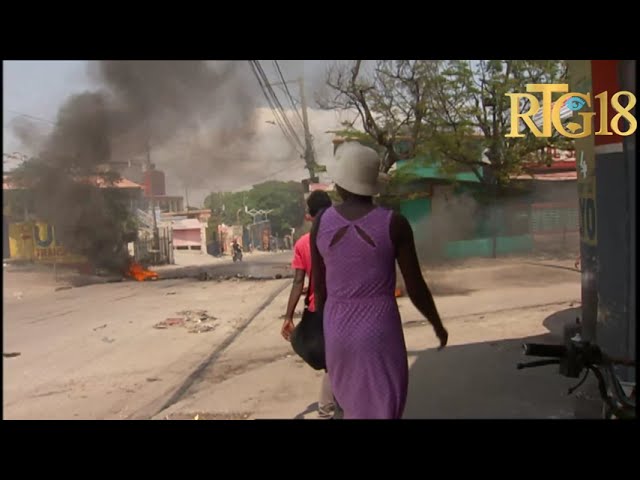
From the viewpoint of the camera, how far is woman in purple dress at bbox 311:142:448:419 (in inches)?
72.9

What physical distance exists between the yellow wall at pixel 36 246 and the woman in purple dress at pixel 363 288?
2.91 meters

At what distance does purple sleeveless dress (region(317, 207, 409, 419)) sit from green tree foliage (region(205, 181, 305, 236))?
231 cm

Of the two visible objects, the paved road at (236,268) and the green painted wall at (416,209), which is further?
the green painted wall at (416,209)

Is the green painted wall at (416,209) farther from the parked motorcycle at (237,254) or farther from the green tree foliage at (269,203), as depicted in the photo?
the parked motorcycle at (237,254)

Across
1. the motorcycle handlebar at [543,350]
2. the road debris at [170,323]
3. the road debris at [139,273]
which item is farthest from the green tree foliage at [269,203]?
the motorcycle handlebar at [543,350]

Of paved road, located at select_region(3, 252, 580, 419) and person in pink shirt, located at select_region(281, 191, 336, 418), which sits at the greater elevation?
person in pink shirt, located at select_region(281, 191, 336, 418)

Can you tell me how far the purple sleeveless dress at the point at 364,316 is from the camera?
1847 mm


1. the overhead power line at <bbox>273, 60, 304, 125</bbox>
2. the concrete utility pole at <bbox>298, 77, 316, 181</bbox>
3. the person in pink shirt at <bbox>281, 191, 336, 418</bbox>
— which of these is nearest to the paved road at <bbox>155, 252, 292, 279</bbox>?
the concrete utility pole at <bbox>298, 77, 316, 181</bbox>

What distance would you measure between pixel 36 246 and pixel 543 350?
3.82 metres

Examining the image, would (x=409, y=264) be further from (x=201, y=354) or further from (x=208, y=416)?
(x=201, y=354)

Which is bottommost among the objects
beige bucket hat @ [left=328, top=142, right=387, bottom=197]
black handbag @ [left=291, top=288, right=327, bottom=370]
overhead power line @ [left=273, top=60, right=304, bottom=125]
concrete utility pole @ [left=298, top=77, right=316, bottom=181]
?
black handbag @ [left=291, top=288, right=327, bottom=370]

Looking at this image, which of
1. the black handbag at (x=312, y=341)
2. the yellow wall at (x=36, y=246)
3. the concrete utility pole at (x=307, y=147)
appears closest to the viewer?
the black handbag at (x=312, y=341)

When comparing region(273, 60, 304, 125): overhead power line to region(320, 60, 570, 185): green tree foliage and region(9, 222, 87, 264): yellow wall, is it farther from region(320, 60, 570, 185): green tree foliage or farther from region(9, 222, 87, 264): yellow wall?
region(9, 222, 87, 264): yellow wall

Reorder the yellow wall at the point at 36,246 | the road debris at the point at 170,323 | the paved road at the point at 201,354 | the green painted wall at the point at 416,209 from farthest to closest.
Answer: the green painted wall at the point at 416,209 → the road debris at the point at 170,323 → the yellow wall at the point at 36,246 → the paved road at the point at 201,354
